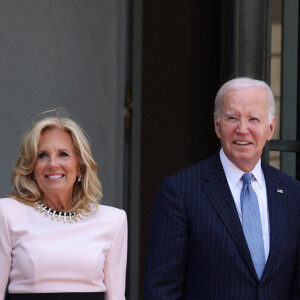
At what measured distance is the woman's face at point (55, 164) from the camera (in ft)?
11.5

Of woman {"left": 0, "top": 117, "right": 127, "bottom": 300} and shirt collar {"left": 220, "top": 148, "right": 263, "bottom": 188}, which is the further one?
shirt collar {"left": 220, "top": 148, "right": 263, "bottom": 188}

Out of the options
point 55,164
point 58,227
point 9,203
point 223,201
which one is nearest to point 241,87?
→ point 223,201

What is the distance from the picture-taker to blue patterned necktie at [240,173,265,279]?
11.3 ft

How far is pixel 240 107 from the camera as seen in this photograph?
3527mm

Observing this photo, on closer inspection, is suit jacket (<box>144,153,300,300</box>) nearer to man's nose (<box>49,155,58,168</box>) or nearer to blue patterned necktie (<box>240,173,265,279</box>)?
blue patterned necktie (<box>240,173,265,279</box>)

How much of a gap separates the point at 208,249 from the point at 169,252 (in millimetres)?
143

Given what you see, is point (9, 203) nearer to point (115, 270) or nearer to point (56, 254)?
point (56, 254)

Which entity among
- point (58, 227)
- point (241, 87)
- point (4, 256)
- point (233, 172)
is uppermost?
point (241, 87)

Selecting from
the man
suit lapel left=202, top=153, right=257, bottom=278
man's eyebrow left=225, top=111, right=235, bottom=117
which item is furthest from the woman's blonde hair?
man's eyebrow left=225, top=111, right=235, bottom=117

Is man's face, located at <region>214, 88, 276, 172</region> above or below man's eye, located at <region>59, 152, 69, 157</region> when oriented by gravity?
above

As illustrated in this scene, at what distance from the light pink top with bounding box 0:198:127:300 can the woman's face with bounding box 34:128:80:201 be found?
10 centimetres

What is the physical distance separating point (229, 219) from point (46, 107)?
205 cm

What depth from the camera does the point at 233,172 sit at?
358 centimetres

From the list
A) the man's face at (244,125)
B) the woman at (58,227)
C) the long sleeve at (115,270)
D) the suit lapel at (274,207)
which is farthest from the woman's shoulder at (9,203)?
the suit lapel at (274,207)
